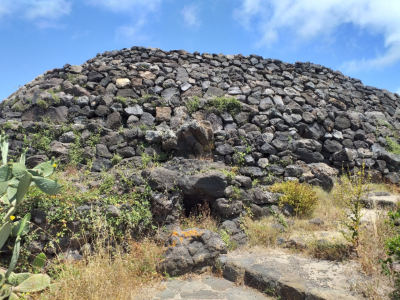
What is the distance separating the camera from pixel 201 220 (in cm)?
638

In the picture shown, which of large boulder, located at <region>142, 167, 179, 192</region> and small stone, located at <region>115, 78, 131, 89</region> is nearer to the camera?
large boulder, located at <region>142, 167, 179, 192</region>

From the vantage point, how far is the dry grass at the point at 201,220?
20.5ft

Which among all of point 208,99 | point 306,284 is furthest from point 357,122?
point 306,284

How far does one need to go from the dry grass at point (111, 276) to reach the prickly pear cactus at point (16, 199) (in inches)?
10.6

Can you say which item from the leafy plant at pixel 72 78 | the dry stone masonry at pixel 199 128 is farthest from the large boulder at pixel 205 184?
the leafy plant at pixel 72 78

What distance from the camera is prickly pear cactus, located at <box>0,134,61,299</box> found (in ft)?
12.0

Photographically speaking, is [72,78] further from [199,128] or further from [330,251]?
[330,251]

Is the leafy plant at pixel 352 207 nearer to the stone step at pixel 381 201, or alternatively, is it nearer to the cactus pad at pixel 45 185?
the stone step at pixel 381 201

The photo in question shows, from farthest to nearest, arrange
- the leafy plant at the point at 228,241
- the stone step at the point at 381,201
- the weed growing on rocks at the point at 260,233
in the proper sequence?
the stone step at the point at 381,201
the weed growing on rocks at the point at 260,233
the leafy plant at the point at 228,241

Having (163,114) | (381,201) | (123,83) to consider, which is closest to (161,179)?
(163,114)

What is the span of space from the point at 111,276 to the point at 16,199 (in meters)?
1.62

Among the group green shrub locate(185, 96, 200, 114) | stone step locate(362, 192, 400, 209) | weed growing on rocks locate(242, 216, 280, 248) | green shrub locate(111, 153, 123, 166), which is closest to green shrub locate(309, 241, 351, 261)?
weed growing on rocks locate(242, 216, 280, 248)

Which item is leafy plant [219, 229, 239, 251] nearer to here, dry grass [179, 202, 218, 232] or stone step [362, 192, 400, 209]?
dry grass [179, 202, 218, 232]

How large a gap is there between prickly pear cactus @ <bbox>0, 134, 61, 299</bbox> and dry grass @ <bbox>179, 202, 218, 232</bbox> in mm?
2931
